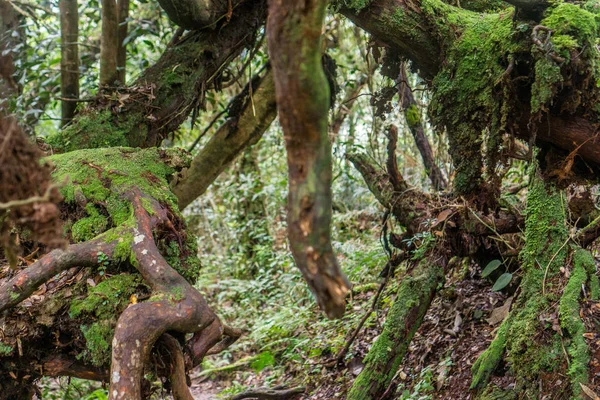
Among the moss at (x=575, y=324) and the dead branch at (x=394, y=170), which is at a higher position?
the dead branch at (x=394, y=170)

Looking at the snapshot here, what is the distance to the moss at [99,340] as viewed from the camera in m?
3.35

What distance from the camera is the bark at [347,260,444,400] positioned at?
15.5 feet

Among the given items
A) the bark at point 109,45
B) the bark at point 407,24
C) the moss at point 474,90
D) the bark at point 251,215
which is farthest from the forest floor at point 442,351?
the bark at point 109,45

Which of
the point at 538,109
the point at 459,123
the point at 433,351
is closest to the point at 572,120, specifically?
the point at 538,109

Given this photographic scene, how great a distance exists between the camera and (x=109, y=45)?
6602 mm

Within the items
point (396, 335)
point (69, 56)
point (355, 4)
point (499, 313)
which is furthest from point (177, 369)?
point (69, 56)

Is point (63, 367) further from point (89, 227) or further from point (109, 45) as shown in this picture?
point (109, 45)

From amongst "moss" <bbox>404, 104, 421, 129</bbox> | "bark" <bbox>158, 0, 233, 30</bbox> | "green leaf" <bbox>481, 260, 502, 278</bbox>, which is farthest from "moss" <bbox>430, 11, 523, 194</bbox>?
"bark" <bbox>158, 0, 233, 30</bbox>

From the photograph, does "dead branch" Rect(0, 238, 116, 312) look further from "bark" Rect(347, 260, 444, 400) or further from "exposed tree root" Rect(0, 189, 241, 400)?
"bark" Rect(347, 260, 444, 400)

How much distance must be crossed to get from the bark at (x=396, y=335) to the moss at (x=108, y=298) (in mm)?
2136

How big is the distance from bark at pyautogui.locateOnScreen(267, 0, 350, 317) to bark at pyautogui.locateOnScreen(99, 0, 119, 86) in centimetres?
529

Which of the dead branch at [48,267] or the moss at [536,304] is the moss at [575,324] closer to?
the moss at [536,304]

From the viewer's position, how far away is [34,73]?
7504 mm

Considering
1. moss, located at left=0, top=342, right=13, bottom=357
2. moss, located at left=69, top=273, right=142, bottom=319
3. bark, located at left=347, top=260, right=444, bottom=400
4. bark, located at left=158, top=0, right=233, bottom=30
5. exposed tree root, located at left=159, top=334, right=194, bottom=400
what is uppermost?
bark, located at left=158, top=0, right=233, bottom=30
